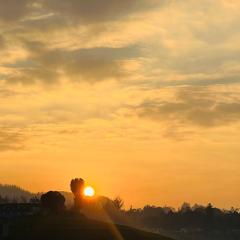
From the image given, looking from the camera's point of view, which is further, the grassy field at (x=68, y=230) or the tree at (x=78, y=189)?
the tree at (x=78, y=189)

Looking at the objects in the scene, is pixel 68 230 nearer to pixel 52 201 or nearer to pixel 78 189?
pixel 52 201

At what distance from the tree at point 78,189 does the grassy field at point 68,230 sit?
1617cm

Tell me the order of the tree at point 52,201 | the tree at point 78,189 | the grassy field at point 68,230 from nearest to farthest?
the grassy field at point 68,230 → the tree at point 52,201 → the tree at point 78,189

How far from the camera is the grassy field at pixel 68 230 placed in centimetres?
9881

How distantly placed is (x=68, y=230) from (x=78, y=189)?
104 ft

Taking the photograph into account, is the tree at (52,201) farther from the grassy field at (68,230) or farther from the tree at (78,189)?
the grassy field at (68,230)

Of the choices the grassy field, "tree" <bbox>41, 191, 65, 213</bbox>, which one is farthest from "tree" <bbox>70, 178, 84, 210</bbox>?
the grassy field

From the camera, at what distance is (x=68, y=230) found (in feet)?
335

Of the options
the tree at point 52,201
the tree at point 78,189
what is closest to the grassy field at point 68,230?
the tree at point 52,201

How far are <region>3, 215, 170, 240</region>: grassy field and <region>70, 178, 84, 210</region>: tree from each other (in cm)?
1617

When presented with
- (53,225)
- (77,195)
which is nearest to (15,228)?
(53,225)

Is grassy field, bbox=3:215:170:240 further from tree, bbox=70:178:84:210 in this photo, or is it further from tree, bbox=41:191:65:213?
tree, bbox=70:178:84:210

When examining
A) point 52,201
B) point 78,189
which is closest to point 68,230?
point 52,201

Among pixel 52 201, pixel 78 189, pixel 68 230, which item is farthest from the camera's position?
pixel 78 189
